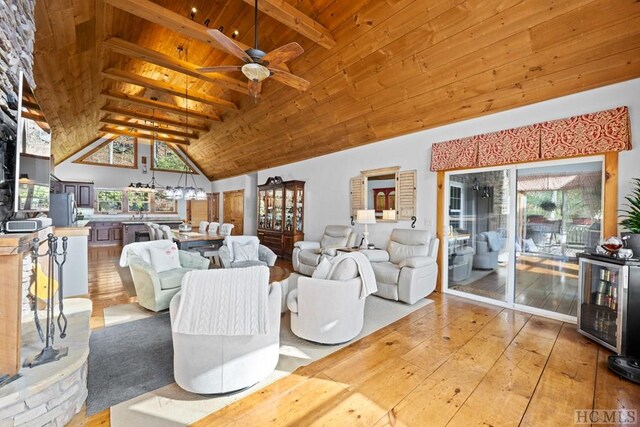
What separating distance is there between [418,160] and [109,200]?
11.0 meters

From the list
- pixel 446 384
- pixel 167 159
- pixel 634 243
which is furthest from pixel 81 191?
pixel 634 243

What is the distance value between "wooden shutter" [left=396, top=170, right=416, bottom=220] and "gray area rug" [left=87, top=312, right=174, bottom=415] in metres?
4.05

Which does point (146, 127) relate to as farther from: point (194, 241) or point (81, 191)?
point (194, 241)

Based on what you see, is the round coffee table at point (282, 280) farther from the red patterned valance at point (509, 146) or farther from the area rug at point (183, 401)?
the red patterned valance at point (509, 146)

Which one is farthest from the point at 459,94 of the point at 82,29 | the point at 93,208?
the point at 93,208

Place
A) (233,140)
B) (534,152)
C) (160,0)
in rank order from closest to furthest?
1. (534,152)
2. (160,0)
3. (233,140)

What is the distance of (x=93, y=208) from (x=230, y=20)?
9.23 meters

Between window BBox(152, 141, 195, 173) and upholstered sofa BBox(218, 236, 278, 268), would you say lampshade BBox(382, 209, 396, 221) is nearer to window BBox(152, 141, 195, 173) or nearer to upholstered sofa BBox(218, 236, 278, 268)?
upholstered sofa BBox(218, 236, 278, 268)

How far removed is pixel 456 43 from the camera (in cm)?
314

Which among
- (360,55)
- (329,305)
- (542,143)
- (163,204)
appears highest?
(360,55)

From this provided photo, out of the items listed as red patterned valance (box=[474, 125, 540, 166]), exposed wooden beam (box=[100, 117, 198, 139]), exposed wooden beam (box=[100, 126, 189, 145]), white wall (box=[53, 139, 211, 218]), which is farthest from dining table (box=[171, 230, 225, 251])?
white wall (box=[53, 139, 211, 218])

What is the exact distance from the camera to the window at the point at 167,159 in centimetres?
1093

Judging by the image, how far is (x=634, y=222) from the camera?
2.62m

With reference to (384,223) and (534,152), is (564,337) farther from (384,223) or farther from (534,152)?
(384,223)
